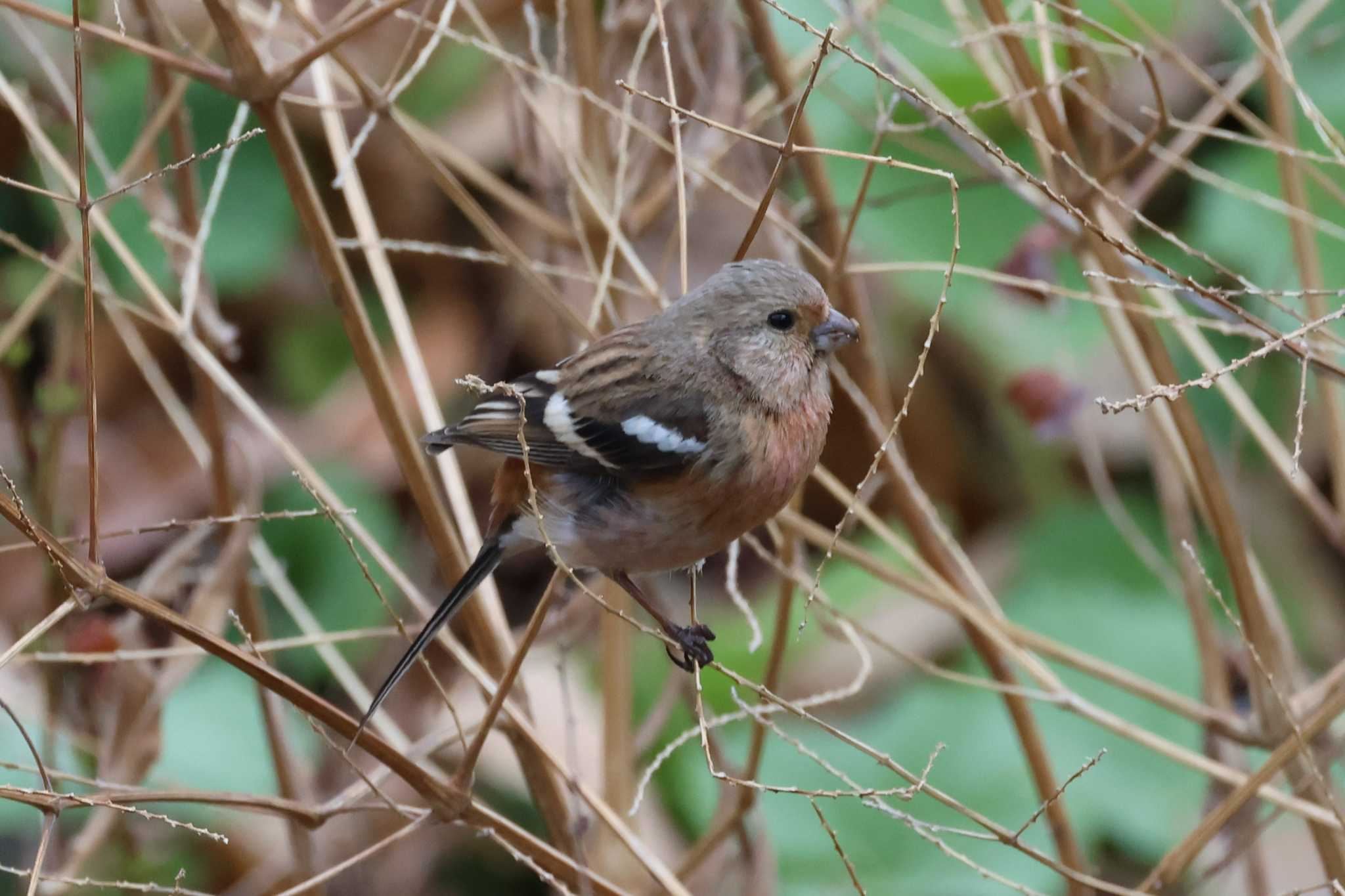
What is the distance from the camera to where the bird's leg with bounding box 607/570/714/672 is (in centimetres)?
201

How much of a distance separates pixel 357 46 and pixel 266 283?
882 mm

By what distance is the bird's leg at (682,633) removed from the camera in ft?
6.59

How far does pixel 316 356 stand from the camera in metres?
Result: 4.32

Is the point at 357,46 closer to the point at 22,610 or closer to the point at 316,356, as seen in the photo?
the point at 316,356

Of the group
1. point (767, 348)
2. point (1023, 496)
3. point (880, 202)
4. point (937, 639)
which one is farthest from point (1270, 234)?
point (767, 348)

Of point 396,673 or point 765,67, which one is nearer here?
point 396,673

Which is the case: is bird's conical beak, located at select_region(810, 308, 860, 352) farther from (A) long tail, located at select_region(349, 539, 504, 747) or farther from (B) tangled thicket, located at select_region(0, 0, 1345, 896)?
(A) long tail, located at select_region(349, 539, 504, 747)

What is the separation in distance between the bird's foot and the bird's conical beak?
469 millimetres

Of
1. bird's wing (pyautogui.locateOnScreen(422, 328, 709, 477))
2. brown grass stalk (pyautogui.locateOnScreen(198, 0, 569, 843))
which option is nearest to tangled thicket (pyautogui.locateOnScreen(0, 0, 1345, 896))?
brown grass stalk (pyautogui.locateOnScreen(198, 0, 569, 843))

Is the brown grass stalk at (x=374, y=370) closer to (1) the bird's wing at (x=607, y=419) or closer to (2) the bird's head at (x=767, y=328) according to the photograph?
(1) the bird's wing at (x=607, y=419)

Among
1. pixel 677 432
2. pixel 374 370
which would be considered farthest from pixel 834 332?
pixel 374 370

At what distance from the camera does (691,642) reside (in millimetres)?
2045

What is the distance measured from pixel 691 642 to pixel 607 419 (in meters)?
0.36

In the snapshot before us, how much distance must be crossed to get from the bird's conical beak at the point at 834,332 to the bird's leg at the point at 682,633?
0.46 meters
